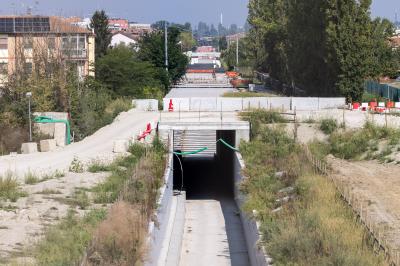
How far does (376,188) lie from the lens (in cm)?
2527

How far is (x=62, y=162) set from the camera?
30672 millimetres

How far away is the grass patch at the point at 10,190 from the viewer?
23375mm

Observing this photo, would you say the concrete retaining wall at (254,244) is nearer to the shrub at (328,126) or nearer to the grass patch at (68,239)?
the grass patch at (68,239)

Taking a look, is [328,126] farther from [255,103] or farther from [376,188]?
[376,188]

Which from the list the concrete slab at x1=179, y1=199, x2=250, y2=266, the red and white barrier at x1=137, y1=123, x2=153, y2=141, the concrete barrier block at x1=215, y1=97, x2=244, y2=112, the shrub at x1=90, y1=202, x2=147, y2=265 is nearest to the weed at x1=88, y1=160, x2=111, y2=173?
the concrete slab at x1=179, y1=199, x2=250, y2=266

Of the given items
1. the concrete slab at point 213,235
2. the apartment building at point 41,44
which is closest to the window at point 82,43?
the apartment building at point 41,44

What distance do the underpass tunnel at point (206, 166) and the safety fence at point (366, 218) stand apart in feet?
26.8

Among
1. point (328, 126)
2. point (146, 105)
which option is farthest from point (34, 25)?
point (328, 126)

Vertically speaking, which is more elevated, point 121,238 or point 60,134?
point 60,134

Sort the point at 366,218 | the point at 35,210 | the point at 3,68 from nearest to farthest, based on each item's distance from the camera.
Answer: the point at 366,218
the point at 35,210
the point at 3,68

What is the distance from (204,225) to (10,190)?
7029 millimetres

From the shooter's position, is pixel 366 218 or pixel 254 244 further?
pixel 254 244

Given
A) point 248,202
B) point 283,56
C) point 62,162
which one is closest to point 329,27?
point 283,56

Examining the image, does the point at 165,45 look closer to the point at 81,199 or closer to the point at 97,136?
the point at 97,136
